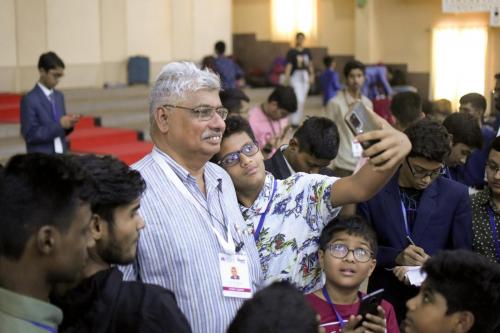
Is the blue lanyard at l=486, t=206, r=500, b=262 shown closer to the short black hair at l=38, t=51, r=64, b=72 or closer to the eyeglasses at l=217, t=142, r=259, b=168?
the eyeglasses at l=217, t=142, r=259, b=168

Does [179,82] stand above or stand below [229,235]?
above

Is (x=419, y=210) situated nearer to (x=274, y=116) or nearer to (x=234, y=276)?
(x=234, y=276)

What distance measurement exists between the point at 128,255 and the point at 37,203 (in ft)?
1.30

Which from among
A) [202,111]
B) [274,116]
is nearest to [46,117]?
[274,116]

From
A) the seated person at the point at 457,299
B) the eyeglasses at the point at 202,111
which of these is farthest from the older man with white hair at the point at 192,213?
the seated person at the point at 457,299

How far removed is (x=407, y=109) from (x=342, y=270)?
265 cm

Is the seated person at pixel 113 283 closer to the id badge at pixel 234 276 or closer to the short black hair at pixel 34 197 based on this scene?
the short black hair at pixel 34 197

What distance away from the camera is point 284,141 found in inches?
233

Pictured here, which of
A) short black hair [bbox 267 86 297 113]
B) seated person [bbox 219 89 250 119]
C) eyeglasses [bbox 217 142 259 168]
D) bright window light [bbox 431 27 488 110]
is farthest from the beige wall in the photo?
eyeglasses [bbox 217 142 259 168]

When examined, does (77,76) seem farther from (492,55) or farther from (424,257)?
(424,257)

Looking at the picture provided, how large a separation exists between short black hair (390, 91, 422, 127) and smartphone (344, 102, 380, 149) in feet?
9.56

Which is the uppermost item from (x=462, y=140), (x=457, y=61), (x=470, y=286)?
(x=457, y=61)

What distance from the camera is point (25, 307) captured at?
175 cm

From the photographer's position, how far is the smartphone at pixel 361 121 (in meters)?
2.37
